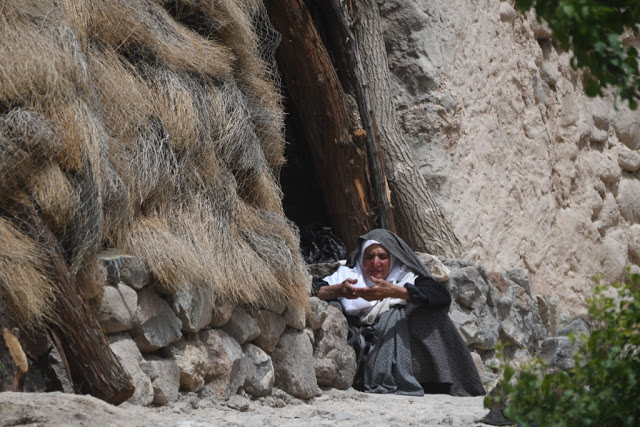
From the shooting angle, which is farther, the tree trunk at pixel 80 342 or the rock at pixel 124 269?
the rock at pixel 124 269

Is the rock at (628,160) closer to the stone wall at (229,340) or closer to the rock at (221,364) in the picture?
the stone wall at (229,340)

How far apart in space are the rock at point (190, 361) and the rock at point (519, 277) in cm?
365

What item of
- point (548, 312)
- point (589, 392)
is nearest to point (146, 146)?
point (589, 392)

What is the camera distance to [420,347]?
19.2 ft

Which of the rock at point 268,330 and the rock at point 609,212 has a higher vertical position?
the rock at point 609,212

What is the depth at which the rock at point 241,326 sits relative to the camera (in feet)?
15.1

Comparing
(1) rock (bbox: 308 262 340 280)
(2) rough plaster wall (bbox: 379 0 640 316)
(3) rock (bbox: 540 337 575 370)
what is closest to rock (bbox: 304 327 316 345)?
(1) rock (bbox: 308 262 340 280)

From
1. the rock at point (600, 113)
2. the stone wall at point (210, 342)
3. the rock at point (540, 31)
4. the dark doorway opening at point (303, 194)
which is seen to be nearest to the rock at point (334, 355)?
the stone wall at point (210, 342)

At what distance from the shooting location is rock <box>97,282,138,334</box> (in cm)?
372

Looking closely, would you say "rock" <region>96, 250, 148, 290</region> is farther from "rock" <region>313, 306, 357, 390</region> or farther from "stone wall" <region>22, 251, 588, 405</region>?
"rock" <region>313, 306, 357, 390</region>

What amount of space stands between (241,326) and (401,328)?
1.50 m

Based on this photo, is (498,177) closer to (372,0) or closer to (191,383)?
(372,0)

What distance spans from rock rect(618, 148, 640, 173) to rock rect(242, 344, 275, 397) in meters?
6.02

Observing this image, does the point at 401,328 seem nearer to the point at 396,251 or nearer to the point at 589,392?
the point at 396,251
